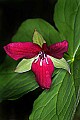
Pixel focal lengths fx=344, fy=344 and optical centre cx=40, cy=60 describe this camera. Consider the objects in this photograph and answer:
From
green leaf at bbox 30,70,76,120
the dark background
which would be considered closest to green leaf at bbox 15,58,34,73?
green leaf at bbox 30,70,76,120

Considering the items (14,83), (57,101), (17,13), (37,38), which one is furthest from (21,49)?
(17,13)

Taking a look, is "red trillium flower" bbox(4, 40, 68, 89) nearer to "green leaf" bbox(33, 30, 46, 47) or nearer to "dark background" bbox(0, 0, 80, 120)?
"green leaf" bbox(33, 30, 46, 47)

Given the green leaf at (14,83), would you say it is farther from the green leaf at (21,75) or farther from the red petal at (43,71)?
the red petal at (43,71)

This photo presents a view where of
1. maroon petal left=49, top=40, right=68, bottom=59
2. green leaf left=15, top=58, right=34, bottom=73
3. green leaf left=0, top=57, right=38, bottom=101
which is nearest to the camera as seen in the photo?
maroon petal left=49, top=40, right=68, bottom=59

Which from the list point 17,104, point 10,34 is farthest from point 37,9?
point 17,104

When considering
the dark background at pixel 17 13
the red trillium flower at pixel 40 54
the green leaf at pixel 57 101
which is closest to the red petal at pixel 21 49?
the red trillium flower at pixel 40 54

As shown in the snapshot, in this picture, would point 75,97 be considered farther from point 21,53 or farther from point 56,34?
point 56,34
